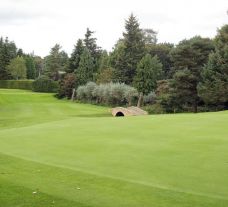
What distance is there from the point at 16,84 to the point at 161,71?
120 feet

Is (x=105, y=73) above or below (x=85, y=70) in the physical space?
below

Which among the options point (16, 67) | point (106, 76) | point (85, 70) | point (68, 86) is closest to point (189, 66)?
point (106, 76)

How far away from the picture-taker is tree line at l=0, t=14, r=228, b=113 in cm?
4219

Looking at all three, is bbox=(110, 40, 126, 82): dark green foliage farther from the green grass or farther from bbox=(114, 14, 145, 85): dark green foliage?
the green grass

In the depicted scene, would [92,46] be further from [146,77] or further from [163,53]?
[146,77]

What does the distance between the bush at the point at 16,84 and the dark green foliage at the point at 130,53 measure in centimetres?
2811

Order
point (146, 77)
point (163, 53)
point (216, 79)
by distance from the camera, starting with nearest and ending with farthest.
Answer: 1. point (216, 79)
2. point (146, 77)
3. point (163, 53)

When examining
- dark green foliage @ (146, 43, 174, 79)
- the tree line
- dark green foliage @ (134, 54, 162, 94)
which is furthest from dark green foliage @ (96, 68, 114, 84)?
dark green foliage @ (146, 43, 174, 79)

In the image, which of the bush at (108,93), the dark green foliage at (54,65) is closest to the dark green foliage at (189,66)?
the bush at (108,93)

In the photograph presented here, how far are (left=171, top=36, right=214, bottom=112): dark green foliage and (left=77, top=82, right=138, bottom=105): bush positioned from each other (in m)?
8.37

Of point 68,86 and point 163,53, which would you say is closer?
point 68,86

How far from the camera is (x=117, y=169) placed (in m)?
8.86

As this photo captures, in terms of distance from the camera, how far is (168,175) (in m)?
8.23

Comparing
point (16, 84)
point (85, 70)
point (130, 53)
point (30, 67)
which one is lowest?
point (16, 84)
